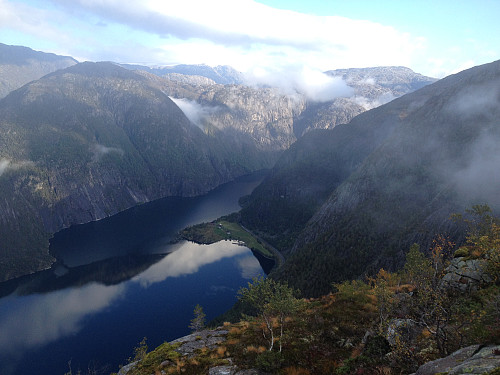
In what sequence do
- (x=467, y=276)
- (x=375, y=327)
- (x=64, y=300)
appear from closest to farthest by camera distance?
(x=467, y=276) → (x=375, y=327) → (x=64, y=300)

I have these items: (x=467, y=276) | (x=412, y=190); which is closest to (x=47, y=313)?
(x=467, y=276)

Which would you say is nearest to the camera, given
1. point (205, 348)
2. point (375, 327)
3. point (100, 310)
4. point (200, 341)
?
point (375, 327)

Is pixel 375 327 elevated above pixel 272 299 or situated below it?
below

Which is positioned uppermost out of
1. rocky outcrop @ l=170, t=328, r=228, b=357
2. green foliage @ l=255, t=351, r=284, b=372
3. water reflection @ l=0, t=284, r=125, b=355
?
green foliage @ l=255, t=351, r=284, b=372

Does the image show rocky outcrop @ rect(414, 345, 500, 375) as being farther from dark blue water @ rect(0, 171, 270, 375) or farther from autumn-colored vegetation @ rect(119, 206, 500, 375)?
dark blue water @ rect(0, 171, 270, 375)

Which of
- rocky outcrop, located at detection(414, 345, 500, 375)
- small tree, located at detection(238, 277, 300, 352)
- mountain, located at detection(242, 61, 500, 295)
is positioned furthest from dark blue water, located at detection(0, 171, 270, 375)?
rocky outcrop, located at detection(414, 345, 500, 375)

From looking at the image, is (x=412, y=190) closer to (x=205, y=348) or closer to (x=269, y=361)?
(x=205, y=348)

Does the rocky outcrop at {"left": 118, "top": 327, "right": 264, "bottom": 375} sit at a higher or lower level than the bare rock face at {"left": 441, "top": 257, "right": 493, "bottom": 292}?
lower

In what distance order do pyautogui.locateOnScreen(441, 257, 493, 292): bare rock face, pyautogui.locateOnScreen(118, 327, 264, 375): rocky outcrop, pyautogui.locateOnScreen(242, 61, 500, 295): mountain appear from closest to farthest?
pyautogui.locateOnScreen(441, 257, 493, 292): bare rock face, pyautogui.locateOnScreen(118, 327, 264, 375): rocky outcrop, pyautogui.locateOnScreen(242, 61, 500, 295): mountain

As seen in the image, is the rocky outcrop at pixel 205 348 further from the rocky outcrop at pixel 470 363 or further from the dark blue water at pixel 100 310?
the dark blue water at pixel 100 310

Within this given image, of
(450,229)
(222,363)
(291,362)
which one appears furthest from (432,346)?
(450,229)
